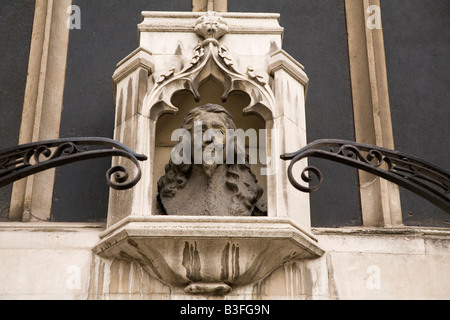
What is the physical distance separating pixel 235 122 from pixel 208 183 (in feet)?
2.33

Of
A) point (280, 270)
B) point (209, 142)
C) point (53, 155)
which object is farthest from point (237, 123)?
point (53, 155)

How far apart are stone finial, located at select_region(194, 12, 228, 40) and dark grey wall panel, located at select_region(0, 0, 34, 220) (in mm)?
1252

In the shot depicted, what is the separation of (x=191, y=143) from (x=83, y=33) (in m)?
1.52

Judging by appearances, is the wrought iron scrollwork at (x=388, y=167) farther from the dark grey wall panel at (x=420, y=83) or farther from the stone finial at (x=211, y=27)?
the stone finial at (x=211, y=27)

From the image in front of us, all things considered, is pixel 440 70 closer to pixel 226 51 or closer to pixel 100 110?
pixel 226 51

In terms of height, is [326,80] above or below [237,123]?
above

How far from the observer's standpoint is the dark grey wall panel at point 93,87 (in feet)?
21.4

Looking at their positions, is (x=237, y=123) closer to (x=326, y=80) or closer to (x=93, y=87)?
(x=326, y=80)

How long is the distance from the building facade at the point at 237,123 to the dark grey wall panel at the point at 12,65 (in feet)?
0.04

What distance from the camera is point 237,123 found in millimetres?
6633

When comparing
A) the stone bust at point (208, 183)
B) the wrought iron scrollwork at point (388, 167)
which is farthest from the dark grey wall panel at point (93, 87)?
the wrought iron scrollwork at point (388, 167)

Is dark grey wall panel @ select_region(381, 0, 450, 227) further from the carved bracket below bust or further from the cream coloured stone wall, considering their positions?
the carved bracket below bust

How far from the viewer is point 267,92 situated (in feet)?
20.7
